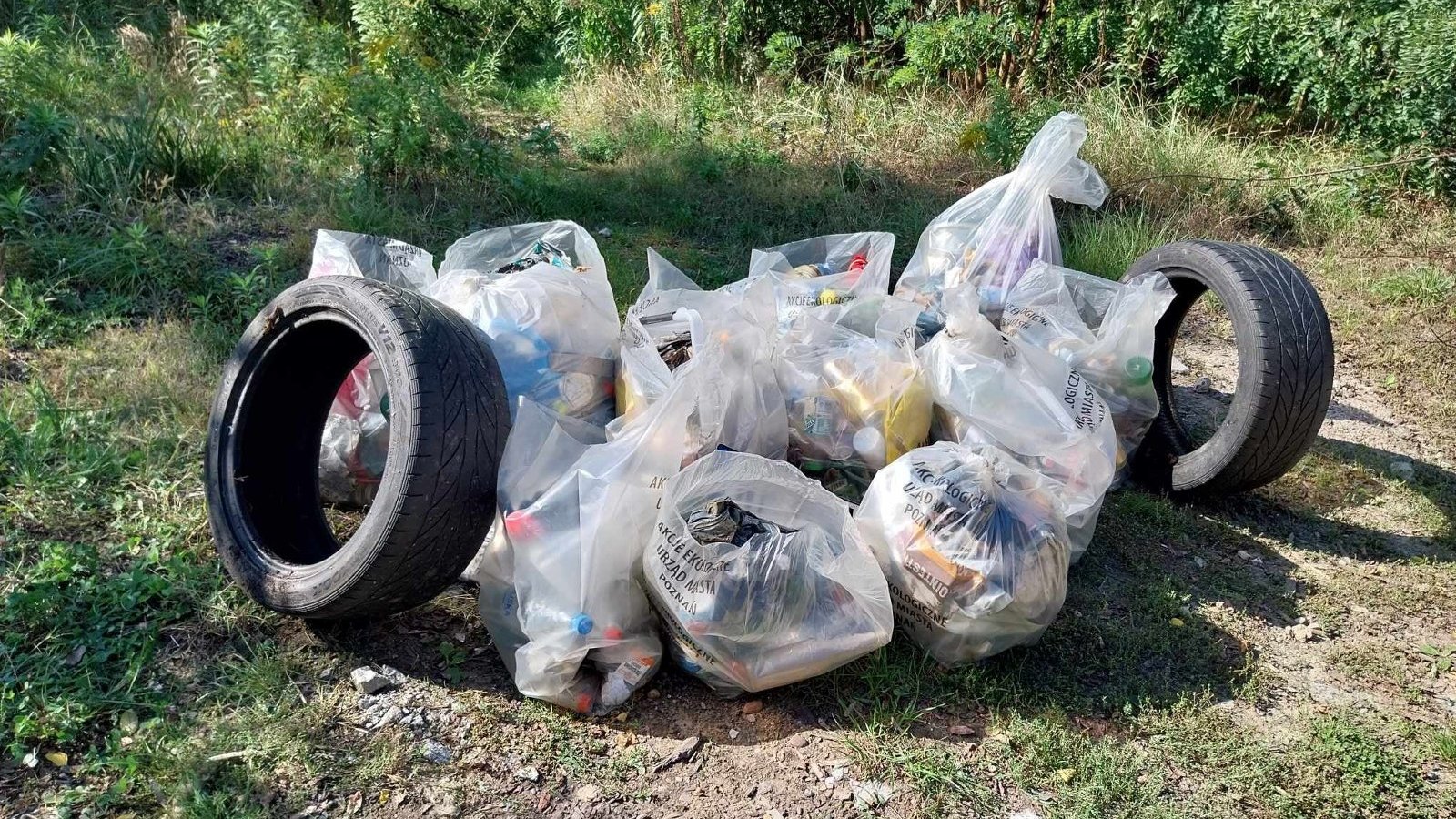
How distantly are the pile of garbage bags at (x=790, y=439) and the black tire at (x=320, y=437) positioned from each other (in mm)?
110

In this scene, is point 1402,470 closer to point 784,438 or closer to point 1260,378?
point 1260,378

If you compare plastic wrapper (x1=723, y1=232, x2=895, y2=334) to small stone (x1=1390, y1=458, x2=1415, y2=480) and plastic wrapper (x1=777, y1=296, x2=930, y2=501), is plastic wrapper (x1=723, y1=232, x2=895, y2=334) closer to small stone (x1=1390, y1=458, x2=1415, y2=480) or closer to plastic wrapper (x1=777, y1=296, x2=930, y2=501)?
plastic wrapper (x1=777, y1=296, x2=930, y2=501)

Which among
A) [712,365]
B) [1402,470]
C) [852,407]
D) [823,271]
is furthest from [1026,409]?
[1402,470]

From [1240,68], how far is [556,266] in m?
4.49

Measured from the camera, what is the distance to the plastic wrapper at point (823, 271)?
3.67 meters

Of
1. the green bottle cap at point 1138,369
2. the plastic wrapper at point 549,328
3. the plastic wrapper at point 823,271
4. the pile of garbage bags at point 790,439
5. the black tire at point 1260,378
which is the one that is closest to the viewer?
the pile of garbage bags at point 790,439

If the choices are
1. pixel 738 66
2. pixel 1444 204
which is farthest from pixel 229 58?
pixel 1444 204

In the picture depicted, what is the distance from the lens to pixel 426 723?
7.95ft

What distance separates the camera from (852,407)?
314cm

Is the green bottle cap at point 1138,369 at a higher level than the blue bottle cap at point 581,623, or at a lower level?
higher

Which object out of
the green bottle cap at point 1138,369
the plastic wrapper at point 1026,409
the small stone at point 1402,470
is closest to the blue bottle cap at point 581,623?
the plastic wrapper at point 1026,409

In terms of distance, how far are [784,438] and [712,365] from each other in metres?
0.35

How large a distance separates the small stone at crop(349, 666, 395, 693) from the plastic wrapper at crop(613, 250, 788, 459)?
861mm

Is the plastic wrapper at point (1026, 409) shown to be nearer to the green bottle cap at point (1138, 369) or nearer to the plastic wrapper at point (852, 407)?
the plastic wrapper at point (852, 407)
